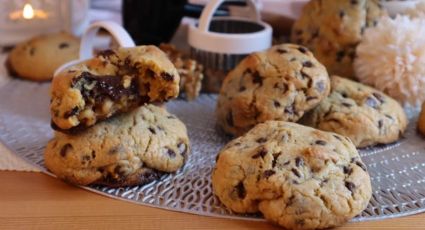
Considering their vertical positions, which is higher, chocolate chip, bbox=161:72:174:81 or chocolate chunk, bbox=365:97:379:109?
chocolate chip, bbox=161:72:174:81

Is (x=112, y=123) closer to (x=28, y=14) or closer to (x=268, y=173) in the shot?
(x=268, y=173)

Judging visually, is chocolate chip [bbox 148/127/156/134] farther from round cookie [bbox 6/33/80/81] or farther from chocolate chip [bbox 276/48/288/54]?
round cookie [bbox 6/33/80/81]

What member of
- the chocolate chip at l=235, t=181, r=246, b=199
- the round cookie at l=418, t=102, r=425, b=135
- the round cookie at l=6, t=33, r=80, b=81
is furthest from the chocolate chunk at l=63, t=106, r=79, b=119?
the round cookie at l=418, t=102, r=425, b=135

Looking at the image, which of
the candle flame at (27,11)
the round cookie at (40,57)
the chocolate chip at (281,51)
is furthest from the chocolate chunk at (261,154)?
the candle flame at (27,11)

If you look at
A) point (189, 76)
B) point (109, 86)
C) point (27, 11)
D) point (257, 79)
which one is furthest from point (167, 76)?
point (27, 11)

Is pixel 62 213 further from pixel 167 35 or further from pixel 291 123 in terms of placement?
Result: pixel 167 35

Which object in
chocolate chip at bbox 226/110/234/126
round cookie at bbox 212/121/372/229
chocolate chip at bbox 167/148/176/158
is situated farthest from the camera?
chocolate chip at bbox 226/110/234/126
